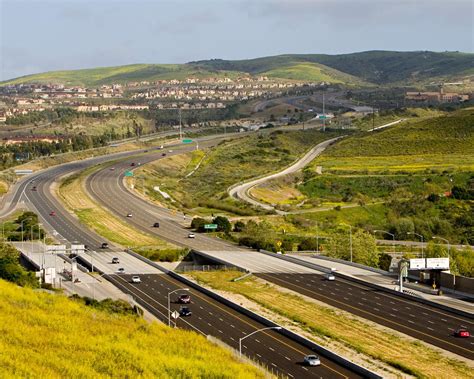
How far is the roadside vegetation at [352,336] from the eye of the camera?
51.4 meters

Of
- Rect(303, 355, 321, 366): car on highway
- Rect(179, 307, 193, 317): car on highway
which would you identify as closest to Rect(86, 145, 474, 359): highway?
Rect(303, 355, 321, 366): car on highway

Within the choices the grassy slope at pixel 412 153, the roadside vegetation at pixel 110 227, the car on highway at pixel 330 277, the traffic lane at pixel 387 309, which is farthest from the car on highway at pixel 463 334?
the grassy slope at pixel 412 153

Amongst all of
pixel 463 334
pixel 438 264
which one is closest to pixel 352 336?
pixel 463 334

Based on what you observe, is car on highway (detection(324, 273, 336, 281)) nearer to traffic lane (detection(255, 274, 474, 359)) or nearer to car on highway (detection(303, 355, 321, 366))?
traffic lane (detection(255, 274, 474, 359))

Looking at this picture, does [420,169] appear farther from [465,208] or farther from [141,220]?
[141,220]

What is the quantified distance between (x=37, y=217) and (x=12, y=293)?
58185mm

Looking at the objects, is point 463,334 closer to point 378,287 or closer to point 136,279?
point 378,287

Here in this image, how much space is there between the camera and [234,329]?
199 feet

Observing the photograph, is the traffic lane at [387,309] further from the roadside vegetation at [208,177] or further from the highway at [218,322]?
the roadside vegetation at [208,177]

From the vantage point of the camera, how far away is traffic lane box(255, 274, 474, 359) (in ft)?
193

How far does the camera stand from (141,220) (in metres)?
127

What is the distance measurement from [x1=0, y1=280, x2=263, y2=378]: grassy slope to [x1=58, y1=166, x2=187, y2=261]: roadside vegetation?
41180mm

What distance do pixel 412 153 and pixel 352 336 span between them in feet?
426

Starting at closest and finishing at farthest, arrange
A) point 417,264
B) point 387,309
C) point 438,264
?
point 387,309, point 417,264, point 438,264
